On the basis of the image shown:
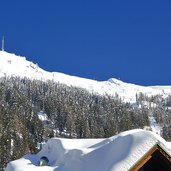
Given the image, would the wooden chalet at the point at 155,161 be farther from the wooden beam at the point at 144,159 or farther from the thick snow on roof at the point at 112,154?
the thick snow on roof at the point at 112,154

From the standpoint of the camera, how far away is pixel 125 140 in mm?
15812

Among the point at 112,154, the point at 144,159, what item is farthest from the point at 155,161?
the point at 112,154

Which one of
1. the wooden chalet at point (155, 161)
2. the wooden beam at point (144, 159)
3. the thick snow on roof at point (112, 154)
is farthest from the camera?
the wooden chalet at point (155, 161)

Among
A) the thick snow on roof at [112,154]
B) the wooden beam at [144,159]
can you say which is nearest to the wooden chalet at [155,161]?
the wooden beam at [144,159]

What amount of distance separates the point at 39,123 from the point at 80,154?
5582 inches

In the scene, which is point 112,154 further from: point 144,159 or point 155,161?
point 155,161

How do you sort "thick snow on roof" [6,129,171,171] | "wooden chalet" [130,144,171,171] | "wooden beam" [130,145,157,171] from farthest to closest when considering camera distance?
Result: "wooden chalet" [130,144,171,171], "wooden beam" [130,145,157,171], "thick snow on roof" [6,129,171,171]

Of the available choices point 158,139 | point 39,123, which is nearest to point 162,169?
point 158,139

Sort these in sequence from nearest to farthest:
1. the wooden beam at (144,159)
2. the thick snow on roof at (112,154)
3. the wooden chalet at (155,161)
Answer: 1. the thick snow on roof at (112,154)
2. the wooden beam at (144,159)
3. the wooden chalet at (155,161)

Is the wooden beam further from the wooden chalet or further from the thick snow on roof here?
the thick snow on roof

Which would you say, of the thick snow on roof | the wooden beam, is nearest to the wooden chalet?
the wooden beam

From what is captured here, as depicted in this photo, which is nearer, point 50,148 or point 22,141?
point 50,148

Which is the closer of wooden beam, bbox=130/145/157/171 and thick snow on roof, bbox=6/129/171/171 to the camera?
thick snow on roof, bbox=6/129/171/171

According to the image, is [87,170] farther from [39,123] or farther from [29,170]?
[39,123]
